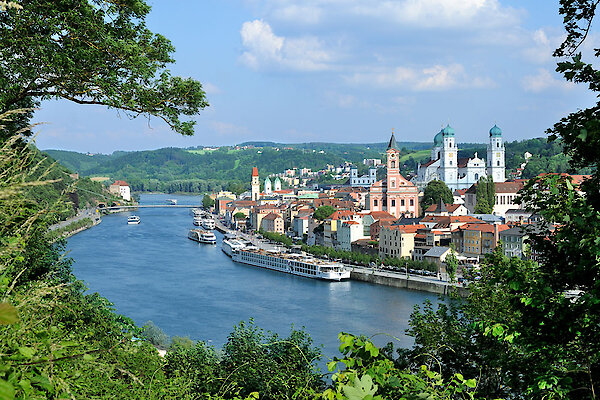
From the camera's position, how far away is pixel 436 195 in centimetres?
2375

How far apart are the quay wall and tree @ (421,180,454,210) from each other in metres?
9.78

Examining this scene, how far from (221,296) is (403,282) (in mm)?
4465

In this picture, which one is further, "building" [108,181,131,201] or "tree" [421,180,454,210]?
"building" [108,181,131,201]

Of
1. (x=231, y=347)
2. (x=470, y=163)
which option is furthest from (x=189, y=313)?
(x=470, y=163)

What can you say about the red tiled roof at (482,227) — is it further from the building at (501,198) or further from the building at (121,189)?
the building at (121,189)

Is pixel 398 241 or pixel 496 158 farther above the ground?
pixel 496 158

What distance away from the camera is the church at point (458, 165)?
89.6 feet

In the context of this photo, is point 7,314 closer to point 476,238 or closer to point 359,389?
point 359,389

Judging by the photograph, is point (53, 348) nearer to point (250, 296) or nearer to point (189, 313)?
point (189, 313)

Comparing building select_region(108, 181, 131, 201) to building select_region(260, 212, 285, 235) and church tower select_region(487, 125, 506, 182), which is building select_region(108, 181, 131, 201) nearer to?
building select_region(260, 212, 285, 235)

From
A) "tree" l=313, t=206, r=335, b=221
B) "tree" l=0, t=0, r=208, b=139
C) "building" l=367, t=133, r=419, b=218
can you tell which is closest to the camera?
"tree" l=0, t=0, r=208, b=139

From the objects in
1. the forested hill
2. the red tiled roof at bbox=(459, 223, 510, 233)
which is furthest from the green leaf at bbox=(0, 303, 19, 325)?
the forested hill

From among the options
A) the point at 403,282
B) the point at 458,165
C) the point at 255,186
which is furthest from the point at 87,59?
the point at 255,186

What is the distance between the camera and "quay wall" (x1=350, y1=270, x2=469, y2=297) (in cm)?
1250
